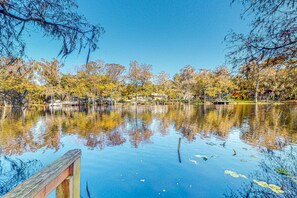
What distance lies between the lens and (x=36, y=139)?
10.0 metres

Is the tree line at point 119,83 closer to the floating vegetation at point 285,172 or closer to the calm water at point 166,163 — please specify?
the calm water at point 166,163

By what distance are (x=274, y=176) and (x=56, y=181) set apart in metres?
6.32

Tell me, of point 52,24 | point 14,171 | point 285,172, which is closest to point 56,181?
point 52,24

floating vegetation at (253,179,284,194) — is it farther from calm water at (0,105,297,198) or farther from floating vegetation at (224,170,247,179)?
floating vegetation at (224,170,247,179)

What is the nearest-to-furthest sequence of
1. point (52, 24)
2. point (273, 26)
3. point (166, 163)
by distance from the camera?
1. point (52, 24)
2. point (273, 26)
3. point (166, 163)

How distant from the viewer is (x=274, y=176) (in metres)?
5.12

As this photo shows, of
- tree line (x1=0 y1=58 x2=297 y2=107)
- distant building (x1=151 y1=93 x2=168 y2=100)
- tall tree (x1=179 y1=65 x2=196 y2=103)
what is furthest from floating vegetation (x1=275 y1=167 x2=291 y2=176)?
distant building (x1=151 y1=93 x2=168 y2=100)

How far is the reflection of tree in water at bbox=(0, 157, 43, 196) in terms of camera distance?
15.5 feet

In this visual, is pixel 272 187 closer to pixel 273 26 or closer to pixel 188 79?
pixel 273 26

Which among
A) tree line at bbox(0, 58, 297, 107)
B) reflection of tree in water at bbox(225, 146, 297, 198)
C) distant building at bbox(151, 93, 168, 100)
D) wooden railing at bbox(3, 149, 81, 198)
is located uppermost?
tree line at bbox(0, 58, 297, 107)

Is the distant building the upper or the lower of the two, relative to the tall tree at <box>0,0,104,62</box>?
Answer: lower

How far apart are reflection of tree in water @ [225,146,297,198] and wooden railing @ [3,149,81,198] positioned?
176 inches

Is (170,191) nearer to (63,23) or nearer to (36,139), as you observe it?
(63,23)

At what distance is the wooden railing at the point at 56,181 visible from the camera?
1.00 m
